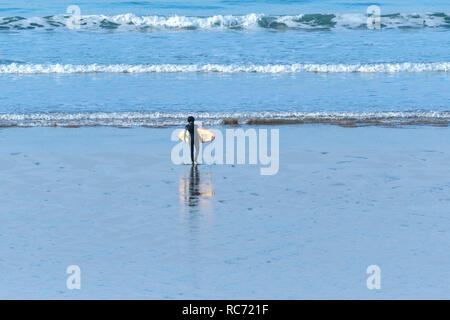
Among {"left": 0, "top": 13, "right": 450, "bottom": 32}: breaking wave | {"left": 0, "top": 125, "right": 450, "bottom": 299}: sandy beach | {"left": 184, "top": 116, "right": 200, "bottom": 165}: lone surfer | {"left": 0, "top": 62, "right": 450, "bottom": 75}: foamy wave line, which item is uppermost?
{"left": 0, "top": 13, "right": 450, "bottom": 32}: breaking wave

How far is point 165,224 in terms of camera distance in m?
11.1

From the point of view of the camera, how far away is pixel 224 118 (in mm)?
18844

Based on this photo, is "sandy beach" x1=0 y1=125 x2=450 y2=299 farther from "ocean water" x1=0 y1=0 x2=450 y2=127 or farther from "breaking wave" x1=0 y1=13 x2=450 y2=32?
"breaking wave" x1=0 y1=13 x2=450 y2=32

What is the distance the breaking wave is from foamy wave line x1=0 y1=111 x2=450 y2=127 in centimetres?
1539

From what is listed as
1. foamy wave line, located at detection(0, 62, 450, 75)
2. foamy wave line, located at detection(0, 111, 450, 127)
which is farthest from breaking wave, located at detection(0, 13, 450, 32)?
foamy wave line, located at detection(0, 111, 450, 127)

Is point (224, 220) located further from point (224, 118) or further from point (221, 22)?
point (221, 22)

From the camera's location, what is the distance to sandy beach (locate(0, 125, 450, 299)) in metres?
9.16

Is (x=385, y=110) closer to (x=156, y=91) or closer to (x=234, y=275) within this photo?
(x=156, y=91)

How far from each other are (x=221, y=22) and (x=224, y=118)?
16.7 metres

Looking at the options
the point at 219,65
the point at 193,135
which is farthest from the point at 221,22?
the point at 193,135

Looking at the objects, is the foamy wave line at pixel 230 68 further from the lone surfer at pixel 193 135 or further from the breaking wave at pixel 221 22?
the lone surfer at pixel 193 135

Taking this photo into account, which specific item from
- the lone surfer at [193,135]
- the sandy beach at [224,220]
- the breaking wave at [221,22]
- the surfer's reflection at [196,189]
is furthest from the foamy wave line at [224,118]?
the breaking wave at [221,22]

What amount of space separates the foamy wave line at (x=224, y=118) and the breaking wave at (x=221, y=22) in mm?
15388

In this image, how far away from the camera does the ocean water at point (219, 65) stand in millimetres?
19578
